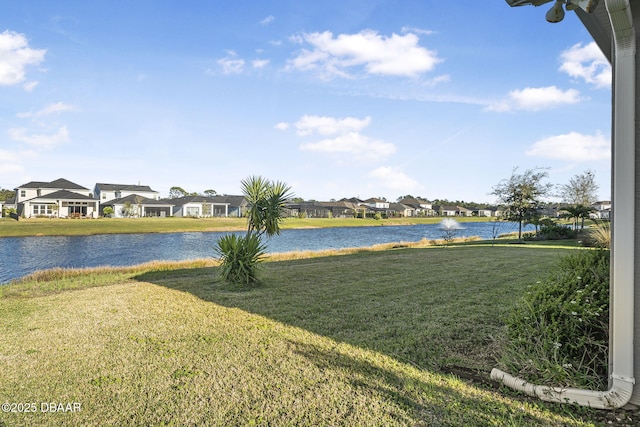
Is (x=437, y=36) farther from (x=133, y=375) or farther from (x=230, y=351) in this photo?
(x=133, y=375)

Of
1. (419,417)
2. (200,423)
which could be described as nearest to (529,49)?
(419,417)

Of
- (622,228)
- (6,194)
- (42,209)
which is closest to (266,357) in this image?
(622,228)

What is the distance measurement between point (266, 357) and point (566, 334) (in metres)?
2.88

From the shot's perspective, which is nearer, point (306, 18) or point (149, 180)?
point (306, 18)

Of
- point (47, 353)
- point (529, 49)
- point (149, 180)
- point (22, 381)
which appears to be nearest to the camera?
point (22, 381)

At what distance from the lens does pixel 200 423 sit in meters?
2.30

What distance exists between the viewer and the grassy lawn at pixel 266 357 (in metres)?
2.42

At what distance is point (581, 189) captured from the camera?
86.3 ft

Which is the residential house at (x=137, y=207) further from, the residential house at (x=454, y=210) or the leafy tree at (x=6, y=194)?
the residential house at (x=454, y=210)

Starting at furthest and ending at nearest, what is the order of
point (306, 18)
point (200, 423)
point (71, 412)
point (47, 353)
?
1. point (306, 18)
2. point (47, 353)
3. point (71, 412)
4. point (200, 423)

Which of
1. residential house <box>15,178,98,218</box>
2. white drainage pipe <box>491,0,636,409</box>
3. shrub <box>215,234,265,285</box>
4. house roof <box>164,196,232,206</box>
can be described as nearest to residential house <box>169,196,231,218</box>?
house roof <box>164,196,232,206</box>

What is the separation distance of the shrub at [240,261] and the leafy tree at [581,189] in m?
27.0

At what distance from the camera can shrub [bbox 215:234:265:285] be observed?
755cm

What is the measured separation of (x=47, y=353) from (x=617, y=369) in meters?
5.34
